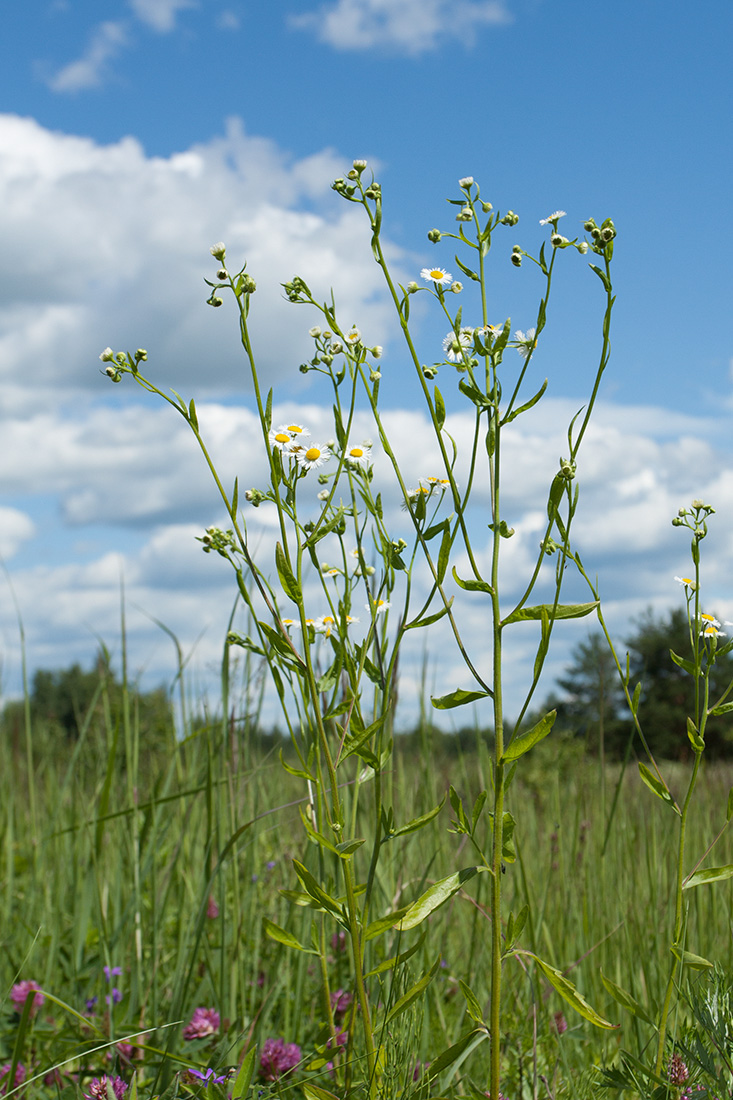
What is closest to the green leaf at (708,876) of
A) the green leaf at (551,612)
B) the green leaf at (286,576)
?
the green leaf at (551,612)

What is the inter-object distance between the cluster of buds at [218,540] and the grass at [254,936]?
1.61ft

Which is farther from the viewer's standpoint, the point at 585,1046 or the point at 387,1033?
the point at 585,1046

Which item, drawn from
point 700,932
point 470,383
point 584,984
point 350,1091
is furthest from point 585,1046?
point 470,383

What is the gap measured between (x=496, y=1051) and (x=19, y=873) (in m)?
3.21

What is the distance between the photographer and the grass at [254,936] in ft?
6.60

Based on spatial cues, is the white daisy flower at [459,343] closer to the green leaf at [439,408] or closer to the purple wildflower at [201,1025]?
the green leaf at [439,408]

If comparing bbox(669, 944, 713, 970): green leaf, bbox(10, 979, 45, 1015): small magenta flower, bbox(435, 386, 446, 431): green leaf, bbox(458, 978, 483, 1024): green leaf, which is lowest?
bbox(10, 979, 45, 1015): small magenta flower

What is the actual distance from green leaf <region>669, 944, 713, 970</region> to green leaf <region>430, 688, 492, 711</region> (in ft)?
1.70

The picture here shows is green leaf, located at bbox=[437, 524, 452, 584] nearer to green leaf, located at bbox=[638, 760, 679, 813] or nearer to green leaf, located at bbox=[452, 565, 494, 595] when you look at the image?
green leaf, located at bbox=[452, 565, 494, 595]

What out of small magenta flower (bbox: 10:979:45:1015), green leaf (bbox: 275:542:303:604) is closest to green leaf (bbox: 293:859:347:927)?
green leaf (bbox: 275:542:303:604)

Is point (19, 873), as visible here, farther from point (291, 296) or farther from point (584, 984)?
point (291, 296)

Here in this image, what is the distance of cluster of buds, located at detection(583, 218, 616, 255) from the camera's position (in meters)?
1.54

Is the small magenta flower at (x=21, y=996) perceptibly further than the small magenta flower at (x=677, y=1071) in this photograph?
Yes

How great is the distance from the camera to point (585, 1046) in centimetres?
235
